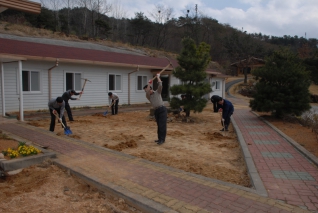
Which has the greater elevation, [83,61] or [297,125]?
[83,61]

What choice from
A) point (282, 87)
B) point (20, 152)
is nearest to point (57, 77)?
point (20, 152)

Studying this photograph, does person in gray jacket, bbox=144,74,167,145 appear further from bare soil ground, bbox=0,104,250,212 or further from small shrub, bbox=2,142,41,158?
small shrub, bbox=2,142,41,158

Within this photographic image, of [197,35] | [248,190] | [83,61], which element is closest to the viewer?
[248,190]

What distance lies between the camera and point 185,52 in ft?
40.8

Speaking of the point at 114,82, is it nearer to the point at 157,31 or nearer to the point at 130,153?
the point at 130,153

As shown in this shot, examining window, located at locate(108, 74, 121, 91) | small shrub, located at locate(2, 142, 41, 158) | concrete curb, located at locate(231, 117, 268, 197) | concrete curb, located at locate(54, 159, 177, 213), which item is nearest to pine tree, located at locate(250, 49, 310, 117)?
concrete curb, located at locate(231, 117, 268, 197)

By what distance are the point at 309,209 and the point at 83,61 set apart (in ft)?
43.4

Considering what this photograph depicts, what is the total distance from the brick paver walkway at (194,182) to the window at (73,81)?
886cm

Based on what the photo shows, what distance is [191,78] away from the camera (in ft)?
39.8

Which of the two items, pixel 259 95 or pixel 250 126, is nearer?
pixel 250 126

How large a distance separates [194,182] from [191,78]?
8166 mm

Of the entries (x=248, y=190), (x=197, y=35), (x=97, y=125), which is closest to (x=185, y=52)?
(x=97, y=125)

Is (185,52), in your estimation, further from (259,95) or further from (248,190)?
(248,190)

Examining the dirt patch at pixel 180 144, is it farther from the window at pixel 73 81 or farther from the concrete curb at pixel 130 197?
the window at pixel 73 81
